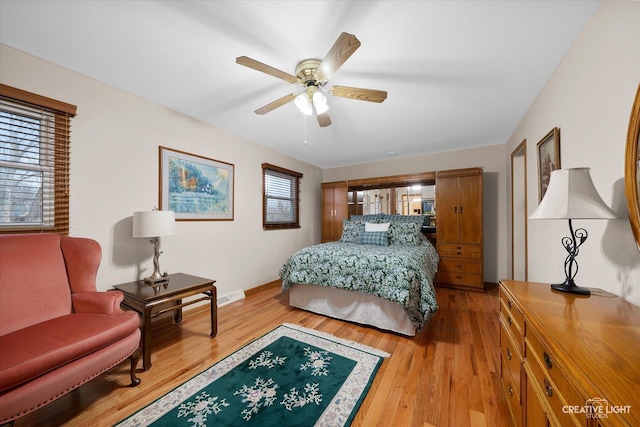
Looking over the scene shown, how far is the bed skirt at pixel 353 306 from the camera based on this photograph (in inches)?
93.7

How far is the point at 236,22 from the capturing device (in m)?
1.46

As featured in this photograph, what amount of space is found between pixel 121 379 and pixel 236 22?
105 inches

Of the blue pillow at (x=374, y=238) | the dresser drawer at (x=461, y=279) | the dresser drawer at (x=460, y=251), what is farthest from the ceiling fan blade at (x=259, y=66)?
the dresser drawer at (x=461, y=279)

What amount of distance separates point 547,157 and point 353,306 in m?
2.36

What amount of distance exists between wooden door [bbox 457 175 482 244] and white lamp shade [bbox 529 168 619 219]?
2.75 meters

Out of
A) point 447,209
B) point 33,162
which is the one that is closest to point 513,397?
point 447,209

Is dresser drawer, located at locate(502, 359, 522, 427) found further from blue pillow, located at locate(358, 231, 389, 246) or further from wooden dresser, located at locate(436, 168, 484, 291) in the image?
wooden dresser, located at locate(436, 168, 484, 291)

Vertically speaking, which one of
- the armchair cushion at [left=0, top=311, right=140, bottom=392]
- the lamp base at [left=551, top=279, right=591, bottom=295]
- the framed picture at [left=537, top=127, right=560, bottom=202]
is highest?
the framed picture at [left=537, top=127, right=560, bottom=202]

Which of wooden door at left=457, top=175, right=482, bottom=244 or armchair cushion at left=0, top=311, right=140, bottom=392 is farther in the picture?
wooden door at left=457, top=175, right=482, bottom=244

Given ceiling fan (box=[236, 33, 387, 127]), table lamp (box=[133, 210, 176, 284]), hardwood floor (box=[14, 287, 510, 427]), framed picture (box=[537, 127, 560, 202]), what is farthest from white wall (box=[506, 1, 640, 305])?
table lamp (box=[133, 210, 176, 284])

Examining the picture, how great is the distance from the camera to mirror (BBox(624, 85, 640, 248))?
0.98 metres

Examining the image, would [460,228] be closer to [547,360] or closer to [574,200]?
[574,200]

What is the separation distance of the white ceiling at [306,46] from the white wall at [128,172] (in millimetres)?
174

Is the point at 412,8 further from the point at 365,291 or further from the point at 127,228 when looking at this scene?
the point at 127,228
